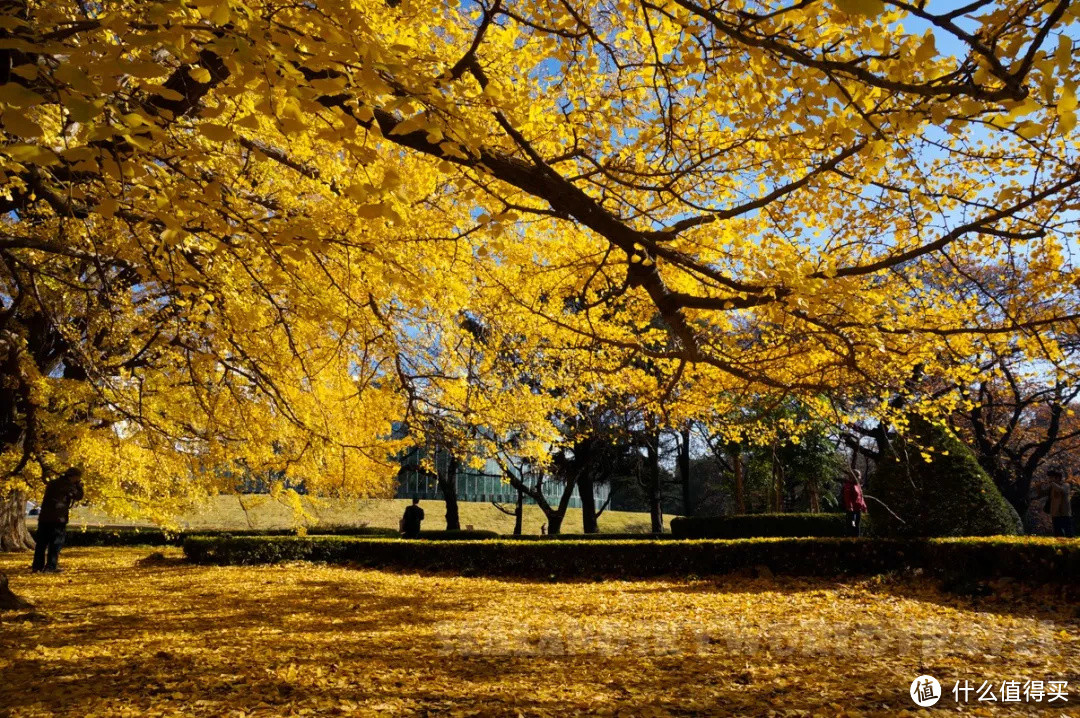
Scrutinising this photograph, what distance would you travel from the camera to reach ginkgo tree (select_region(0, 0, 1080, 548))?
246 cm

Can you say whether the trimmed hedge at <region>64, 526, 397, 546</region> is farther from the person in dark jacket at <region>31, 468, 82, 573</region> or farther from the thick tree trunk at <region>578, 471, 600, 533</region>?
the person in dark jacket at <region>31, 468, 82, 573</region>

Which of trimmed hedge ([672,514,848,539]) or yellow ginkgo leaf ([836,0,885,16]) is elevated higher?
yellow ginkgo leaf ([836,0,885,16])

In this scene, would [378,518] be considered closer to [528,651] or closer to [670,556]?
[670,556]

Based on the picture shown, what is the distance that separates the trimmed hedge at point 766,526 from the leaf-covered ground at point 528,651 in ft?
23.0

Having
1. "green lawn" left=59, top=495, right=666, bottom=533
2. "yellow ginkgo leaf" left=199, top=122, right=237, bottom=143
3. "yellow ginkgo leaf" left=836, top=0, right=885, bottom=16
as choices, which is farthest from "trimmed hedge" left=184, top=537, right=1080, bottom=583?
"green lawn" left=59, top=495, right=666, bottom=533

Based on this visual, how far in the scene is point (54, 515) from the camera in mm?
10367

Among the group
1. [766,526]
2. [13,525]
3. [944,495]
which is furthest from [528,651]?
[13,525]

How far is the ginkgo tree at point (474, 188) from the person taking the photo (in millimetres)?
2455

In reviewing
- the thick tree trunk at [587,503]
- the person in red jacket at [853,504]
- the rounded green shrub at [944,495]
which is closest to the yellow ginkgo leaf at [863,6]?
the rounded green shrub at [944,495]

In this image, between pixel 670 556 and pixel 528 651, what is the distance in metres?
6.66

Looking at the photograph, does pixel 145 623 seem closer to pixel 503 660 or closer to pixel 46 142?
pixel 503 660

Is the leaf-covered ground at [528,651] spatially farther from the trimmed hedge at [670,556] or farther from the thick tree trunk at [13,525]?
the thick tree trunk at [13,525]

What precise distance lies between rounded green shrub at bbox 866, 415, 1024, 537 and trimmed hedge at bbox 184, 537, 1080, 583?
0.97 metres

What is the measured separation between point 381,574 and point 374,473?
2.33 meters
